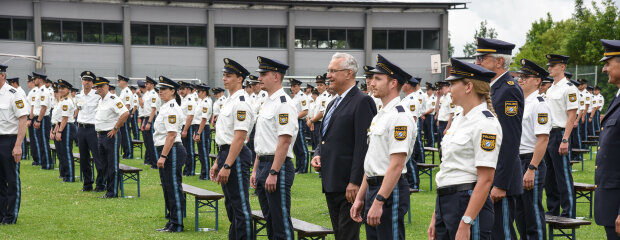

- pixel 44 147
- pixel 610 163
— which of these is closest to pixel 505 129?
pixel 610 163

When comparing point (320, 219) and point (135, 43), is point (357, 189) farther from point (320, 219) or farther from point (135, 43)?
point (135, 43)

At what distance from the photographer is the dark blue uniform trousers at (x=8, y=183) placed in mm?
9234

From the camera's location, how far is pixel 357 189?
5504mm

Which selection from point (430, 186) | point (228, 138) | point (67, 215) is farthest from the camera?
point (430, 186)

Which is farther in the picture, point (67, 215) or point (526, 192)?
point (67, 215)

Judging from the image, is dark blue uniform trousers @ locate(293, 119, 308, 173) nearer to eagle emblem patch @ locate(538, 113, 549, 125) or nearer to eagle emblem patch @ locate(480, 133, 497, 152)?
eagle emblem patch @ locate(538, 113, 549, 125)

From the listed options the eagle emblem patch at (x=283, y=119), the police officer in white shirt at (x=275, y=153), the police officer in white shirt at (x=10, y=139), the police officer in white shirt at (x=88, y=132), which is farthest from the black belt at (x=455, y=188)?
the police officer in white shirt at (x=88, y=132)

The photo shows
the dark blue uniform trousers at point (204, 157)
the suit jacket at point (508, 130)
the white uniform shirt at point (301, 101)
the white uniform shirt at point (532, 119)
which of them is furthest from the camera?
the white uniform shirt at point (301, 101)

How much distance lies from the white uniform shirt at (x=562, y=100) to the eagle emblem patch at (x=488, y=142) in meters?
5.55

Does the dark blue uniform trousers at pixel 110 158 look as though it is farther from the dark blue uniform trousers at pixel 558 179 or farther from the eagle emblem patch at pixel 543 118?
the eagle emblem patch at pixel 543 118

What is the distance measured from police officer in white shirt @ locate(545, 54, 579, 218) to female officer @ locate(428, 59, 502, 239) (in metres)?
4.89

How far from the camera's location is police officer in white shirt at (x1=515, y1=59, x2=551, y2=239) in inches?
274

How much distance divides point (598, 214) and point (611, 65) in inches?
43.2

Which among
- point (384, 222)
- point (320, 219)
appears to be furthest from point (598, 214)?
point (320, 219)
